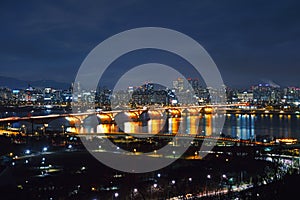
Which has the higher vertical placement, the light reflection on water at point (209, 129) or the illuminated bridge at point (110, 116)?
the illuminated bridge at point (110, 116)

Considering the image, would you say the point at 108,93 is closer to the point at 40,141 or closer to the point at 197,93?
the point at 197,93

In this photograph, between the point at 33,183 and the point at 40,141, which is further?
the point at 40,141

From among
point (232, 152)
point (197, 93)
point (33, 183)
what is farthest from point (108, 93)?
point (33, 183)

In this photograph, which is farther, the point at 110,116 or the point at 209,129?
the point at 110,116

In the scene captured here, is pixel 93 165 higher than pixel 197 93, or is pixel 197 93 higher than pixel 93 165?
pixel 197 93

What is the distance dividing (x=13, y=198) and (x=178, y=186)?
4.70 feet

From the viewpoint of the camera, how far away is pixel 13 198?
2.84 metres

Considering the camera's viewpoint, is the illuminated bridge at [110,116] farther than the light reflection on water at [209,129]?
Yes

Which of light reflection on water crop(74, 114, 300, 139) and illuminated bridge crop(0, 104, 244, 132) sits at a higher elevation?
illuminated bridge crop(0, 104, 244, 132)

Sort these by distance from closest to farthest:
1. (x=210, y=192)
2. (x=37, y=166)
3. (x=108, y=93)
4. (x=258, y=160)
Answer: (x=210, y=192), (x=37, y=166), (x=258, y=160), (x=108, y=93)

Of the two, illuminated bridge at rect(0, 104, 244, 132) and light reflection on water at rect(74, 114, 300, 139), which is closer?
light reflection on water at rect(74, 114, 300, 139)

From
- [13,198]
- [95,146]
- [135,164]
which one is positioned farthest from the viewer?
[95,146]

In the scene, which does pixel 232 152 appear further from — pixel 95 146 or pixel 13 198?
pixel 13 198

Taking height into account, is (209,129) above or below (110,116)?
below
